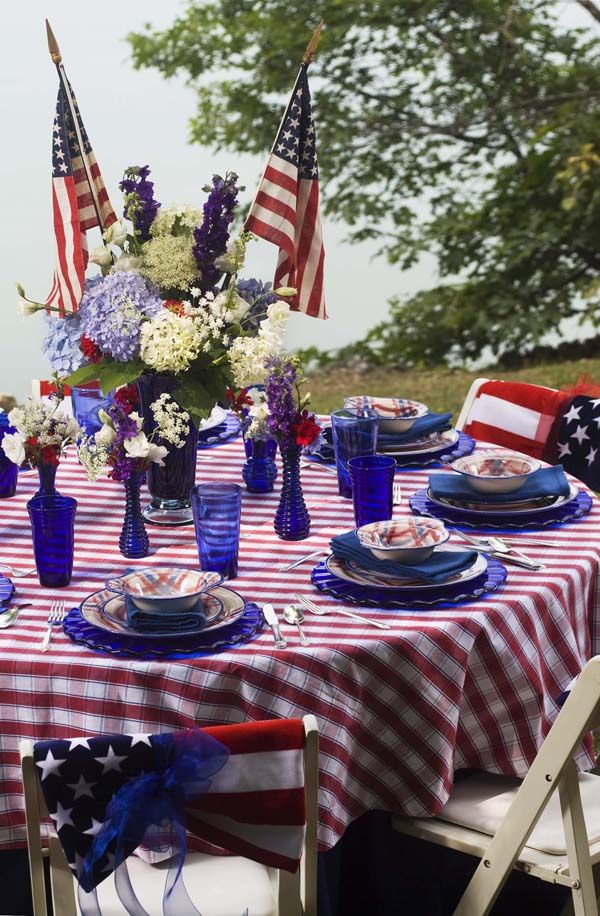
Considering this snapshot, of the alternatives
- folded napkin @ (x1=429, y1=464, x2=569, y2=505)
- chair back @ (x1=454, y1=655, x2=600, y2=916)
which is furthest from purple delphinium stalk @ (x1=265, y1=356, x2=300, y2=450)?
chair back @ (x1=454, y1=655, x2=600, y2=916)

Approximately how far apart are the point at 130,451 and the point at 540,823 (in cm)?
108

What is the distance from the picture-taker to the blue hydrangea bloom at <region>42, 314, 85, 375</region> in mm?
2768

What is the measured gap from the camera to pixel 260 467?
2.99 m

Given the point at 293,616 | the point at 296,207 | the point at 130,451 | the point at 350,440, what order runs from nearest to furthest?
the point at 293,616 → the point at 130,451 → the point at 350,440 → the point at 296,207

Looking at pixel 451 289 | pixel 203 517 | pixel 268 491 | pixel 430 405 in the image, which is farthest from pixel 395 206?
pixel 203 517

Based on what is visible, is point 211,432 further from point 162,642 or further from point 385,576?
point 162,642

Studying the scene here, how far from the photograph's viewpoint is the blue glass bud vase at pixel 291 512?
264 cm

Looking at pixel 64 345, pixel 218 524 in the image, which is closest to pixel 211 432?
pixel 64 345

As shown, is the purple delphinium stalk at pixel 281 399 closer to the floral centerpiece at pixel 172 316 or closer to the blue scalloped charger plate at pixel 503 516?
the floral centerpiece at pixel 172 316

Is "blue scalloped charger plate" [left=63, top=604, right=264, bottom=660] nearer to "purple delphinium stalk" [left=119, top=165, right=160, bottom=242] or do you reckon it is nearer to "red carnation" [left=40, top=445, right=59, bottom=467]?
"red carnation" [left=40, top=445, right=59, bottom=467]

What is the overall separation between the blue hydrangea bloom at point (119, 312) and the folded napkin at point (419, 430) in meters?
0.95

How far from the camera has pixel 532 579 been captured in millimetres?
2404

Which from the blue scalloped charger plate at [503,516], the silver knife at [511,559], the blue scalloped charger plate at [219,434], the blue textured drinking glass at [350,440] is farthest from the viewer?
the blue scalloped charger plate at [219,434]

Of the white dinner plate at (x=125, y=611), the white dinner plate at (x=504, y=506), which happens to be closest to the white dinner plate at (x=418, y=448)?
the white dinner plate at (x=504, y=506)
